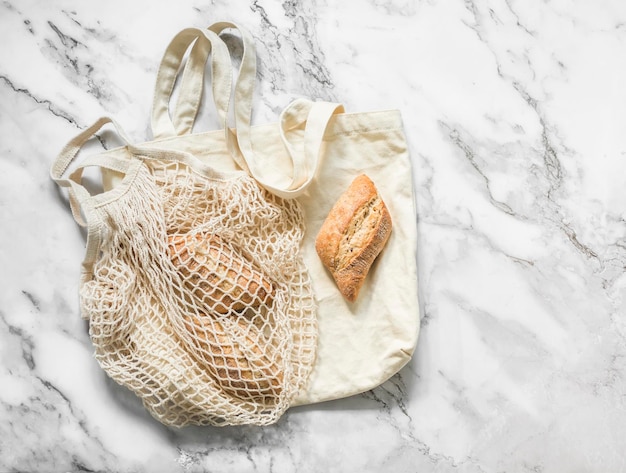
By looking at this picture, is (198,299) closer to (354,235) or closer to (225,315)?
(225,315)

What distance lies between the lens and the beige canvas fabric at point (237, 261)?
939 mm

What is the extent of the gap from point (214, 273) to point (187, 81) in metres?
0.35

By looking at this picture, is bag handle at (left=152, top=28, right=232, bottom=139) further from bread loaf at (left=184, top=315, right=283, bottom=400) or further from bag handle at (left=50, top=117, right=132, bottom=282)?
bread loaf at (left=184, top=315, right=283, bottom=400)

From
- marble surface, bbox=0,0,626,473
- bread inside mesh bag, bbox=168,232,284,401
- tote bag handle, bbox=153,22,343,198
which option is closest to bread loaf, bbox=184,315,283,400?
bread inside mesh bag, bbox=168,232,284,401

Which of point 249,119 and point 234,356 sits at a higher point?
point 249,119

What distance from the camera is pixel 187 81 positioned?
1.03 meters

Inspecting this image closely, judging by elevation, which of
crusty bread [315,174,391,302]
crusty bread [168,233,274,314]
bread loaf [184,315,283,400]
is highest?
crusty bread [315,174,391,302]

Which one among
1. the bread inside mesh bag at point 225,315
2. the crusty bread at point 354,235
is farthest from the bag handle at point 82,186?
the crusty bread at point 354,235

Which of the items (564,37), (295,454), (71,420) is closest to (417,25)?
(564,37)

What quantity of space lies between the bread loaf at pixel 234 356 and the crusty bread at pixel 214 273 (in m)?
0.03

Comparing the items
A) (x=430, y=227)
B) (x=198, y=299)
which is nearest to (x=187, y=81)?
(x=198, y=299)

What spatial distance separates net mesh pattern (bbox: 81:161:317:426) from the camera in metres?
0.93

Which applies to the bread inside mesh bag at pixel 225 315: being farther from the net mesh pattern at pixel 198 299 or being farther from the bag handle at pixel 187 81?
the bag handle at pixel 187 81

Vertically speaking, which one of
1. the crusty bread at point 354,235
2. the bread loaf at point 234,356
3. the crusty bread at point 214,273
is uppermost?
the crusty bread at point 354,235
